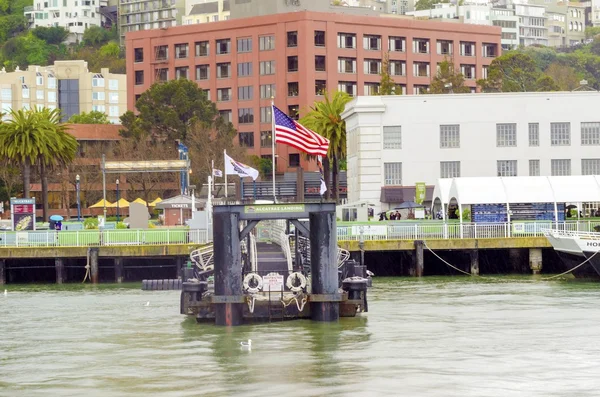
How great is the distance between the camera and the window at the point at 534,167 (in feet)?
294

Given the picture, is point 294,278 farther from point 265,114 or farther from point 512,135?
point 265,114

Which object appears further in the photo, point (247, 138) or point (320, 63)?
point (247, 138)

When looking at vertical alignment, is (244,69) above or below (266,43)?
below

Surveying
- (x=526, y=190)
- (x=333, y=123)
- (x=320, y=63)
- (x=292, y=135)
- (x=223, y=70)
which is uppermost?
(x=223, y=70)

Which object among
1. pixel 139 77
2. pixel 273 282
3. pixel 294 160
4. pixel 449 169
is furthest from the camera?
pixel 139 77

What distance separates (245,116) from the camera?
167m

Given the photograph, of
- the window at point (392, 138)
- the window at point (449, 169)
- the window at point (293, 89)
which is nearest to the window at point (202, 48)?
the window at point (293, 89)

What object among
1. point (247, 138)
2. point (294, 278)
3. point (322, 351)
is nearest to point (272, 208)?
point (294, 278)

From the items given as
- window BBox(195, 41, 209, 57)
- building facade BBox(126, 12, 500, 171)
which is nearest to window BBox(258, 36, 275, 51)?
building facade BBox(126, 12, 500, 171)

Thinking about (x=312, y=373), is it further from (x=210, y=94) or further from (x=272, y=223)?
(x=210, y=94)

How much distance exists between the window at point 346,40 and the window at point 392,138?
241ft

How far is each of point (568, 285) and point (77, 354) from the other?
27.7 m

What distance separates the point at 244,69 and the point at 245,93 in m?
2.74

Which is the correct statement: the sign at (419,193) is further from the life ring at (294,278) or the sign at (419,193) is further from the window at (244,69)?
the window at (244,69)
